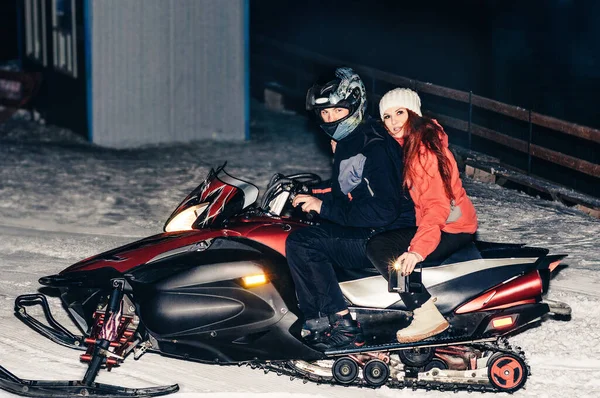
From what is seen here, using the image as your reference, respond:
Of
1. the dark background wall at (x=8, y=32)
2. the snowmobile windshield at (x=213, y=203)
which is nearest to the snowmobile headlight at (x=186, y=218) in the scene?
the snowmobile windshield at (x=213, y=203)

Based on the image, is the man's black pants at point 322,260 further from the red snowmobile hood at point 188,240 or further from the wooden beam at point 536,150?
the wooden beam at point 536,150

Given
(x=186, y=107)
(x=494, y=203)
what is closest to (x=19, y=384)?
(x=494, y=203)

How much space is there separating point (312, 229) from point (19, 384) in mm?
1818

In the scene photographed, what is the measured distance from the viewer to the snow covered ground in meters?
6.20

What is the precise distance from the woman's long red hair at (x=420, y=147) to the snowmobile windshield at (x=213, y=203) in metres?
0.96

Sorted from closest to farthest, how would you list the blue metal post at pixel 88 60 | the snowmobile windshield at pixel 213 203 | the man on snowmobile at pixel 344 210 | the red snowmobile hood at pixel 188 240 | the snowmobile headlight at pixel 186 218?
the man on snowmobile at pixel 344 210, the red snowmobile hood at pixel 188 240, the snowmobile windshield at pixel 213 203, the snowmobile headlight at pixel 186 218, the blue metal post at pixel 88 60

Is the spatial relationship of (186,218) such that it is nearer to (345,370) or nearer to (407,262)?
(345,370)

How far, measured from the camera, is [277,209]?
612 centimetres

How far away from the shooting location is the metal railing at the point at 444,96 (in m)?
11.4

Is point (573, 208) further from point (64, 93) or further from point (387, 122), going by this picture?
point (64, 93)

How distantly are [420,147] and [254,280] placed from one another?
3.85ft

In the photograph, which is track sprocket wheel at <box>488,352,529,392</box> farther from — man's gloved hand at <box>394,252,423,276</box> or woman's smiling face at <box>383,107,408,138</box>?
woman's smiling face at <box>383,107,408,138</box>

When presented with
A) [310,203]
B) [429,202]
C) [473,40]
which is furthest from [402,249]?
[473,40]

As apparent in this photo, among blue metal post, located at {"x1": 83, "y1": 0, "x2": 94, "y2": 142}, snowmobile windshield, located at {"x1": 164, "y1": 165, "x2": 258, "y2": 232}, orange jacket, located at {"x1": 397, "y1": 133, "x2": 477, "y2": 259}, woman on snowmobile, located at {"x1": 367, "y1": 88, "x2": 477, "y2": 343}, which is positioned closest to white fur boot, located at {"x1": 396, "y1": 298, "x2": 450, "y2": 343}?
woman on snowmobile, located at {"x1": 367, "y1": 88, "x2": 477, "y2": 343}
